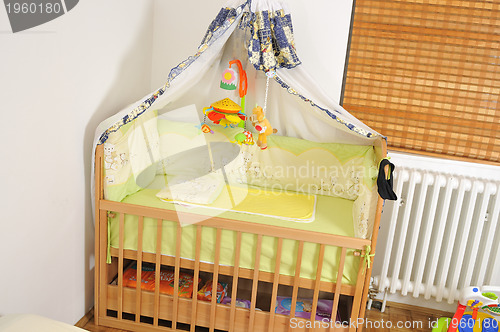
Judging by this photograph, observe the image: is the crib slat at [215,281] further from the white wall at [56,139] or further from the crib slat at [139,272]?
the white wall at [56,139]

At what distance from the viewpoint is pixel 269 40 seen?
2.43 metres

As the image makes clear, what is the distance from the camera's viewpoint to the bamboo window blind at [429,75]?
264 cm

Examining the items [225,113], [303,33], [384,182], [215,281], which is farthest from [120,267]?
[303,33]

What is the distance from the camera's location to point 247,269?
2.32 m

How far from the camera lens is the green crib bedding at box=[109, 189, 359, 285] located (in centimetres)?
224

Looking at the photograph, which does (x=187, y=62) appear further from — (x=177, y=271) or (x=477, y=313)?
(x=477, y=313)

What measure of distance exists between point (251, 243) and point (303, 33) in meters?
1.25

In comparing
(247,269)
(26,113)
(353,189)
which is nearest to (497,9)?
(353,189)

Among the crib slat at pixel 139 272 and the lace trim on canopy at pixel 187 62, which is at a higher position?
the lace trim on canopy at pixel 187 62

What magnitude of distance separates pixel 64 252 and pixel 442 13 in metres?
2.30

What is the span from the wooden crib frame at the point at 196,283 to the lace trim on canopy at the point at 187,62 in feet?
0.48

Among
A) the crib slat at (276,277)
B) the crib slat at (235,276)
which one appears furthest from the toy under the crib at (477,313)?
the crib slat at (235,276)

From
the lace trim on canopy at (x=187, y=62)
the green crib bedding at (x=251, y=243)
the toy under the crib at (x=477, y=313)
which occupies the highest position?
the lace trim on canopy at (x=187, y=62)

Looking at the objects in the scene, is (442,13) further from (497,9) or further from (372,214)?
(372,214)
